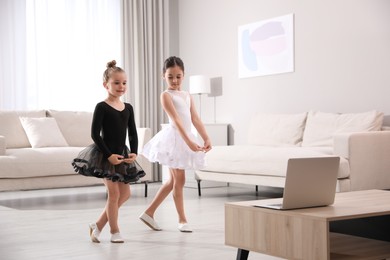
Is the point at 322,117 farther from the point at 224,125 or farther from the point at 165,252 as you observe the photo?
the point at 165,252

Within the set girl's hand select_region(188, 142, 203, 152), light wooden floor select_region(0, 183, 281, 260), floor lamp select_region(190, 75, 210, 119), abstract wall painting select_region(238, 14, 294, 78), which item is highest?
abstract wall painting select_region(238, 14, 294, 78)

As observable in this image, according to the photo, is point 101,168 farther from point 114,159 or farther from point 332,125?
point 332,125

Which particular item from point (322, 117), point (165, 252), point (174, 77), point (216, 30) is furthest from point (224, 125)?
point (165, 252)

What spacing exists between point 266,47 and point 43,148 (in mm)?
2561

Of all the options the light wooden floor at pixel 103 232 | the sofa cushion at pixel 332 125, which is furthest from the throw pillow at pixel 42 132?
the sofa cushion at pixel 332 125

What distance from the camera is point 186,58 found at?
7.84 m

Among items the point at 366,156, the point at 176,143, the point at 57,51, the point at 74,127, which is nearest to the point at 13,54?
the point at 57,51

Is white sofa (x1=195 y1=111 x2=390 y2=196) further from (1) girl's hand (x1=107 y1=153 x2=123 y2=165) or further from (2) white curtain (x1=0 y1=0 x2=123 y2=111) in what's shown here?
(2) white curtain (x1=0 y1=0 x2=123 y2=111)

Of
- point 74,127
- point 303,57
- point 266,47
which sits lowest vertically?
point 74,127

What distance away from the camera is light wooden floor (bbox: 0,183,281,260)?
3.07m

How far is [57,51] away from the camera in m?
7.32

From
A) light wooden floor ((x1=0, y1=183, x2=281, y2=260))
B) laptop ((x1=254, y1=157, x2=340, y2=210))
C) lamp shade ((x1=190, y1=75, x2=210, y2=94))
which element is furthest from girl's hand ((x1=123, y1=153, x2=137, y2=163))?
lamp shade ((x1=190, y1=75, x2=210, y2=94))

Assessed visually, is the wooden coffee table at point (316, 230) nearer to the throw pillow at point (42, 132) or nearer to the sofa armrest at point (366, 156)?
the sofa armrest at point (366, 156)

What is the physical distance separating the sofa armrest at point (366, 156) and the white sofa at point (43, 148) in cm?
205
